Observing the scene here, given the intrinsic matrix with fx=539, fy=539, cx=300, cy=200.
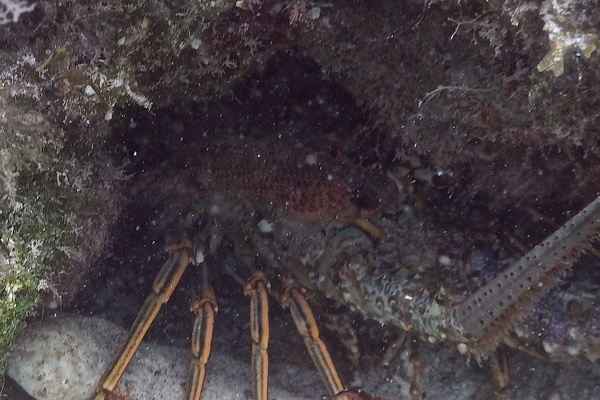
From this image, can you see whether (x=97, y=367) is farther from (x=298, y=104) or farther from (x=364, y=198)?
(x=298, y=104)

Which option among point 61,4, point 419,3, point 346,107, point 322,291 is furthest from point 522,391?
point 61,4

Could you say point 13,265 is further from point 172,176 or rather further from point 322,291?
point 322,291

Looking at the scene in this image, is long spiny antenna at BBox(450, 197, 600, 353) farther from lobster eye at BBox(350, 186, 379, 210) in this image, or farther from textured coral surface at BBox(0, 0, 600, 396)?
lobster eye at BBox(350, 186, 379, 210)

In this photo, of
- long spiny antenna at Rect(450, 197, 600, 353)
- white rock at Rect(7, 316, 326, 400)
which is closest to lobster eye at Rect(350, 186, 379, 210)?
long spiny antenna at Rect(450, 197, 600, 353)

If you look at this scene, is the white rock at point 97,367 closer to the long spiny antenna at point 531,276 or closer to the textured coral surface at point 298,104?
the textured coral surface at point 298,104

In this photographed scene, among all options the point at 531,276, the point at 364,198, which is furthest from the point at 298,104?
the point at 531,276

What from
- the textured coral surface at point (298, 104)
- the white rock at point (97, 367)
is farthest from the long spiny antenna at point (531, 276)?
the white rock at point (97, 367)
